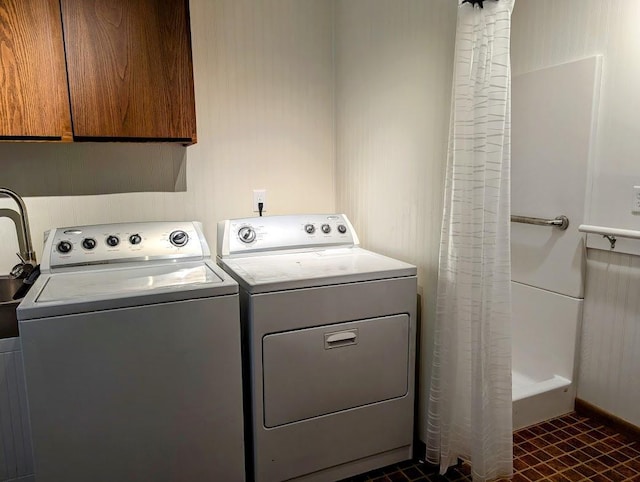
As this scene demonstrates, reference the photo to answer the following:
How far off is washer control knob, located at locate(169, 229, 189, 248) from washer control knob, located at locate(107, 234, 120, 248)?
0.69 ft

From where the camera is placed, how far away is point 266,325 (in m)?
1.64

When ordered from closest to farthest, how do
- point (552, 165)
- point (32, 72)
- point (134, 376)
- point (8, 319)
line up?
point (134, 376) < point (8, 319) < point (32, 72) < point (552, 165)

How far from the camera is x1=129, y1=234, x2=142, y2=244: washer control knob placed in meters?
1.96

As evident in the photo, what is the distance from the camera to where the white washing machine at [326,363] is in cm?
167

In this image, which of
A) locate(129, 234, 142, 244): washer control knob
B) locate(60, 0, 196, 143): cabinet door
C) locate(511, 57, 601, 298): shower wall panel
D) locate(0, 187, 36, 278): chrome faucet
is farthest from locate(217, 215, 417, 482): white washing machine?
locate(511, 57, 601, 298): shower wall panel

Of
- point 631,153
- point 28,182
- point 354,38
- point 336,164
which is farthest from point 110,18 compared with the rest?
point 631,153

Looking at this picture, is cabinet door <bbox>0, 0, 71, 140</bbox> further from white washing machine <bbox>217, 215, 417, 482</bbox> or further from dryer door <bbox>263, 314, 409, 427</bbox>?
dryer door <bbox>263, 314, 409, 427</bbox>

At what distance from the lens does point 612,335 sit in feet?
6.98

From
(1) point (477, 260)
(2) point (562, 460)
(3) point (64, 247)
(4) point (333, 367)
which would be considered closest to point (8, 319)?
(3) point (64, 247)

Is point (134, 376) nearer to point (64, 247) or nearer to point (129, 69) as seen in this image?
point (64, 247)

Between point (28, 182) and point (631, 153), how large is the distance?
8.43 feet

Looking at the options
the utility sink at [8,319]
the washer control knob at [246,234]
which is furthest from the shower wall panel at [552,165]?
the utility sink at [8,319]

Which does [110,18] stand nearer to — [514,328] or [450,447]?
[450,447]

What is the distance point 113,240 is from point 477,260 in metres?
1.45
